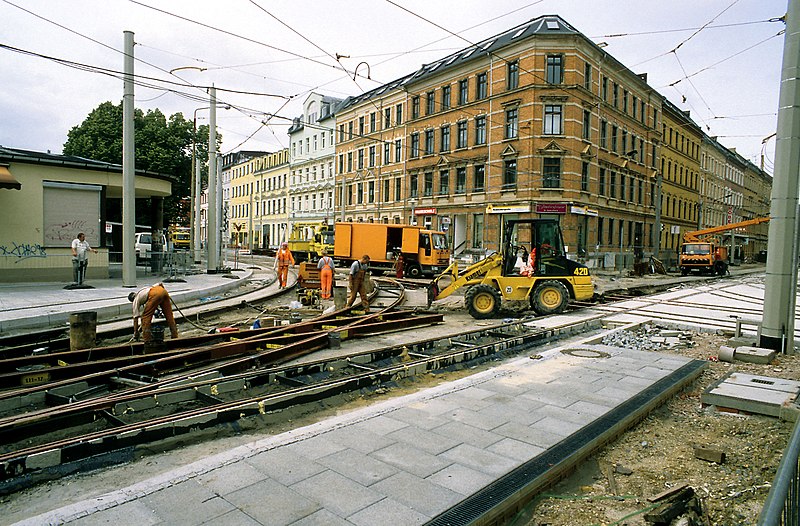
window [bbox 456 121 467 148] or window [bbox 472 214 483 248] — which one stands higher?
window [bbox 456 121 467 148]

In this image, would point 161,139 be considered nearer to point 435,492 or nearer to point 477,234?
point 477,234

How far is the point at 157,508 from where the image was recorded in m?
3.39

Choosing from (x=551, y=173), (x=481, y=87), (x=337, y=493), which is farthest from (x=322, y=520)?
(x=481, y=87)

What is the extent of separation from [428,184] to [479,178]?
6.18 metres

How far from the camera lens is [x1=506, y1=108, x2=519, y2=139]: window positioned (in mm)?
35344

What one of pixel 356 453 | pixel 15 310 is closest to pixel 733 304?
pixel 356 453

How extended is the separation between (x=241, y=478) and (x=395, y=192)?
4396 cm

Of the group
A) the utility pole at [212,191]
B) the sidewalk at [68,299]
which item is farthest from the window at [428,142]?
the sidewalk at [68,299]

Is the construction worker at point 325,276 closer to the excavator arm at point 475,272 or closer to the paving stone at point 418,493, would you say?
the excavator arm at point 475,272

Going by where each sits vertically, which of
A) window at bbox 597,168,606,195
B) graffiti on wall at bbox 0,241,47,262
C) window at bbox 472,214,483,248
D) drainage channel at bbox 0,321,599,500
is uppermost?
window at bbox 597,168,606,195

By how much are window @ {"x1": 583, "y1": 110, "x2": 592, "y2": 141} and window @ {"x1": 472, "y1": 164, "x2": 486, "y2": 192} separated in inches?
293

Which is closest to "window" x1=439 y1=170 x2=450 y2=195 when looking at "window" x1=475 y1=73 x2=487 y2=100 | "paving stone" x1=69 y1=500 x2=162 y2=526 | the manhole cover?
"window" x1=475 y1=73 x2=487 y2=100

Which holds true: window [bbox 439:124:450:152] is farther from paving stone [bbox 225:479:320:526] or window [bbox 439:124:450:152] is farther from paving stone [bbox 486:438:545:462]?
paving stone [bbox 225:479:320:526]

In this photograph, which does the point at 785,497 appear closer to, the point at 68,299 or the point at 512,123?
the point at 68,299
